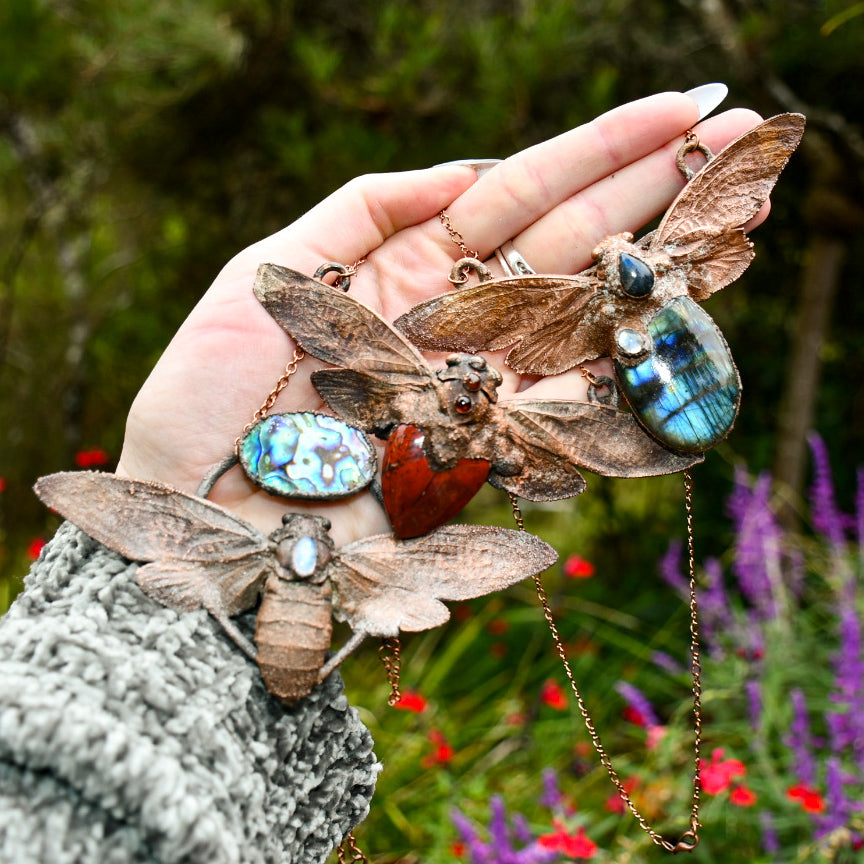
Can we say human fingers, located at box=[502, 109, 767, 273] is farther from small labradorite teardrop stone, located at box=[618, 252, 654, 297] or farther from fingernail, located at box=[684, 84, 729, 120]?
small labradorite teardrop stone, located at box=[618, 252, 654, 297]

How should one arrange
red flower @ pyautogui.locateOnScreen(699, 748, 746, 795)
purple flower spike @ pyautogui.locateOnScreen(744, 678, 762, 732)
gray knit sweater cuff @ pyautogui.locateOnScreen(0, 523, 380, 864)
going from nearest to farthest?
gray knit sweater cuff @ pyautogui.locateOnScreen(0, 523, 380, 864) < red flower @ pyautogui.locateOnScreen(699, 748, 746, 795) < purple flower spike @ pyautogui.locateOnScreen(744, 678, 762, 732)

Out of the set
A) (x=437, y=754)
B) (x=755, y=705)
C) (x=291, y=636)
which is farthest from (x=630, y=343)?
(x=437, y=754)

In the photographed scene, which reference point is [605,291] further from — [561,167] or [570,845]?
[570,845]

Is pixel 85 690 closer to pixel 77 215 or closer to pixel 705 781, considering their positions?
pixel 705 781

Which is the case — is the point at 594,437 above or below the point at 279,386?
below

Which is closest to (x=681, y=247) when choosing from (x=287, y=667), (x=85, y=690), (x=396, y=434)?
(x=396, y=434)

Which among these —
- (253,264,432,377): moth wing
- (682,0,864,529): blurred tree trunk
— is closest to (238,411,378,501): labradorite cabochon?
(253,264,432,377): moth wing

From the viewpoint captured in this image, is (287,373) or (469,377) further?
(287,373)
